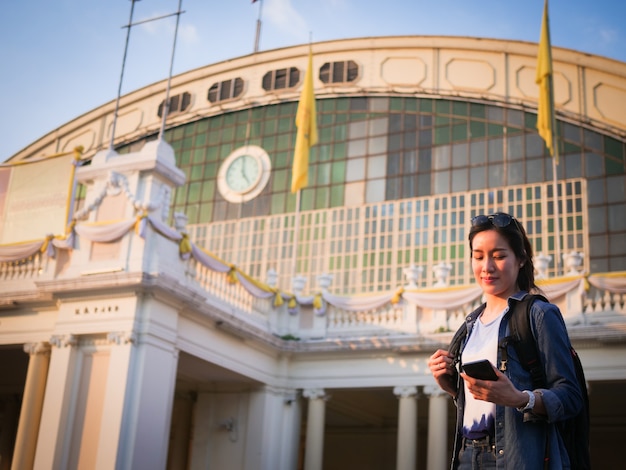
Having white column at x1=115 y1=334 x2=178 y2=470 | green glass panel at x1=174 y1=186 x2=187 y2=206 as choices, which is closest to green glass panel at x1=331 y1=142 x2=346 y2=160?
green glass panel at x1=174 y1=186 x2=187 y2=206

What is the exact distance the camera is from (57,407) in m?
13.5

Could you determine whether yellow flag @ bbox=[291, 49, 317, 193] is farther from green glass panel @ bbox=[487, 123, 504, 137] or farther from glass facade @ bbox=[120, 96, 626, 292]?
green glass panel @ bbox=[487, 123, 504, 137]

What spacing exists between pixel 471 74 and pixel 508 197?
5111 millimetres

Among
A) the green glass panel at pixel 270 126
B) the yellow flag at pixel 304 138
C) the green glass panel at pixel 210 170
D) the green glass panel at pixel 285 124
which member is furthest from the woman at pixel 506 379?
the green glass panel at pixel 210 170

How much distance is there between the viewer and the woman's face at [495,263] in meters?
3.52

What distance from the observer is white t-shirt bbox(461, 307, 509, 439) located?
3309mm

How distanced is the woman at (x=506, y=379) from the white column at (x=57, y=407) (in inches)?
437

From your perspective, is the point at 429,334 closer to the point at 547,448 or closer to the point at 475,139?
the point at 475,139

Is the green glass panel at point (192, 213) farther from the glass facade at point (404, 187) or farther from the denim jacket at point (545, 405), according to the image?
the denim jacket at point (545, 405)

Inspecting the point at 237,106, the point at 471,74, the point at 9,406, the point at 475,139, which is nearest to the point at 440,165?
the point at 475,139

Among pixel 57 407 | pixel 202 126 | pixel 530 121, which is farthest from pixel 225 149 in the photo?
pixel 57 407

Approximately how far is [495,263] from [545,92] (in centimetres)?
1865

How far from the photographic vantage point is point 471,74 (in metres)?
26.8

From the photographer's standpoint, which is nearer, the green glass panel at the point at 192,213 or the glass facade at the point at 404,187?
the glass facade at the point at 404,187
